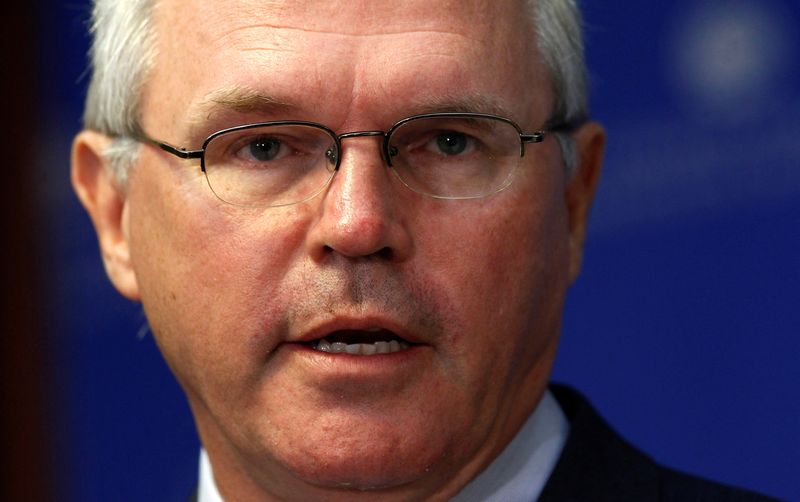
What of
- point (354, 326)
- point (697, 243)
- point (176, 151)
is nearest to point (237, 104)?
point (176, 151)

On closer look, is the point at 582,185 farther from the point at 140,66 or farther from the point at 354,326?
the point at 140,66

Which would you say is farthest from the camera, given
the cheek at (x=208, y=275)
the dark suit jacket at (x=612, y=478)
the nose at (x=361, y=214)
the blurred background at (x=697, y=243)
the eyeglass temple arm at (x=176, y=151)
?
the blurred background at (x=697, y=243)

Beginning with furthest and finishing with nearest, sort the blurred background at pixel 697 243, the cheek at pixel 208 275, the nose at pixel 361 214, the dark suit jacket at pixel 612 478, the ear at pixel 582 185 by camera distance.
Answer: the blurred background at pixel 697 243, the ear at pixel 582 185, the dark suit jacket at pixel 612 478, the cheek at pixel 208 275, the nose at pixel 361 214

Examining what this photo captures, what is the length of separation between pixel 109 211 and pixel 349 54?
0.78m

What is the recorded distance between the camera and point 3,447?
4.70m

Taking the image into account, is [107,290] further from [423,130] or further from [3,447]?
[423,130]

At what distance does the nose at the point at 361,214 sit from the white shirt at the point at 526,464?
53 centimetres

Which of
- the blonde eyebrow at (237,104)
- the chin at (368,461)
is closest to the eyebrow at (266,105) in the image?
the blonde eyebrow at (237,104)

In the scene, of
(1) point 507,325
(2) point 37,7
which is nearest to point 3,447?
(2) point 37,7

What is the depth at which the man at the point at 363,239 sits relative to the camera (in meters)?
2.37

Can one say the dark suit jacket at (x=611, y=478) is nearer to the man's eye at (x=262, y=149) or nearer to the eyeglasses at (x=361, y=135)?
the eyeglasses at (x=361, y=135)

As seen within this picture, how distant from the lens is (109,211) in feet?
9.45

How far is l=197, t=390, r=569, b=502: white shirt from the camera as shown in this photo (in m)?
2.60

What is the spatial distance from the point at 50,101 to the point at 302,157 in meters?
2.24
